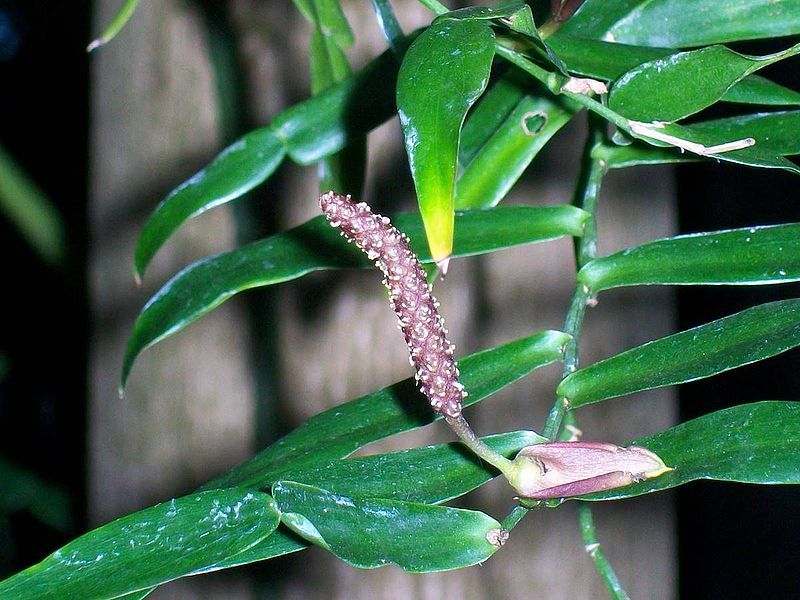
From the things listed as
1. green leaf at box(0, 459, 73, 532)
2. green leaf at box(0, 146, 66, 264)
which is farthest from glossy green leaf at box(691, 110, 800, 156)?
green leaf at box(0, 459, 73, 532)

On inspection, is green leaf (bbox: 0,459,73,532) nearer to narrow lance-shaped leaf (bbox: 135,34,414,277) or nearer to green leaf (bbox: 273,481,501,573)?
narrow lance-shaped leaf (bbox: 135,34,414,277)

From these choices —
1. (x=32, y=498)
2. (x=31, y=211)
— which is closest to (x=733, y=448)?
(x=31, y=211)

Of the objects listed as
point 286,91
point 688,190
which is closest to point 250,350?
point 286,91

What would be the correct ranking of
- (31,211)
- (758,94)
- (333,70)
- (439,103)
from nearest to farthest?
(439,103) < (758,94) < (333,70) < (31,211)

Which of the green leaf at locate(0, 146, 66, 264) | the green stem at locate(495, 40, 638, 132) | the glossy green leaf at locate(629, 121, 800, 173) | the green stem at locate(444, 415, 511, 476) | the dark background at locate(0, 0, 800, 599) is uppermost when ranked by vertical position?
the green stem at locate(495, 40, 638, 132)

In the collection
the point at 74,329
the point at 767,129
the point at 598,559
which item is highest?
the point at 767,129

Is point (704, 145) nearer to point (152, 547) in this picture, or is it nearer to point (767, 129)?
point (767, 129)

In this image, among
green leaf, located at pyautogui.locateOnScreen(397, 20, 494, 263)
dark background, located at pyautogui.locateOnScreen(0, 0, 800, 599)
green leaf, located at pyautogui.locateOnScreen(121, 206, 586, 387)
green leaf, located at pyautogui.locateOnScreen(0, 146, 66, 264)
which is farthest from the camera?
dark background, located at pyautogui.locateOnScreen(0, 0, 800, 599)
